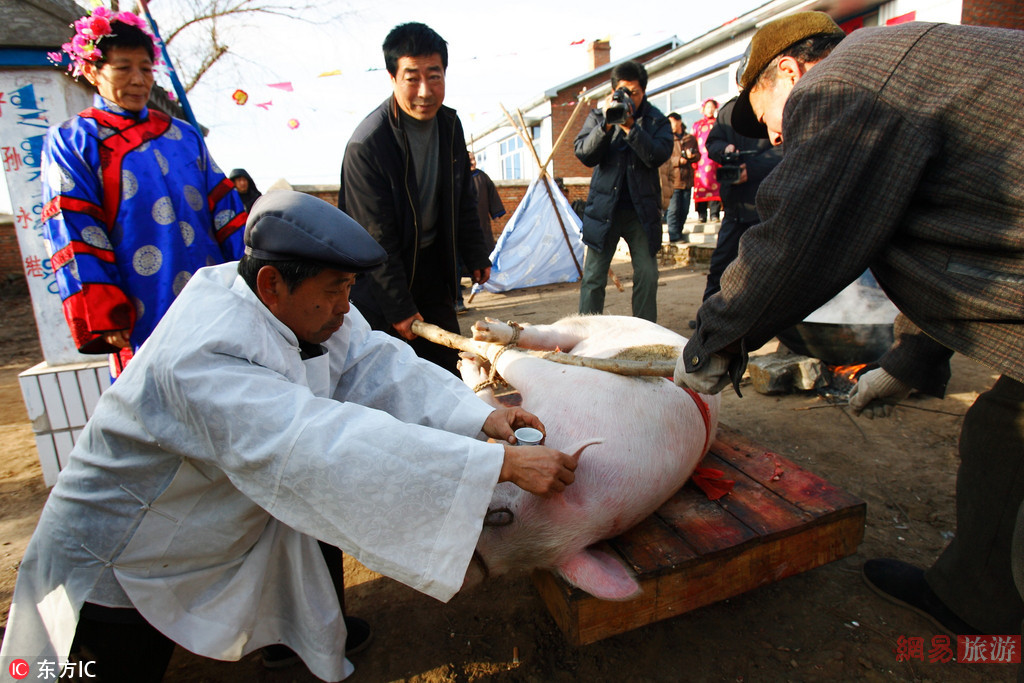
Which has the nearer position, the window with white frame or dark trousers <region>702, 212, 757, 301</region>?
dark trousers <region>702, 212, 757, 301</region>

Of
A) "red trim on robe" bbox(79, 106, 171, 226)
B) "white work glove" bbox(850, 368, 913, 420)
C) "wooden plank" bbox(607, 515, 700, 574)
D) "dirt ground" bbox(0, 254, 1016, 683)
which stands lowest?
"dirt ground" bbox(0, 254, 1016, 683)

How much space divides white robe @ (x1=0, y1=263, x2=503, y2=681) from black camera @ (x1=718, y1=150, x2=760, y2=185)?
134 inches

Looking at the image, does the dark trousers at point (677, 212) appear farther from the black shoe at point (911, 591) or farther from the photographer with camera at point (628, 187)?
the black shoe at point (911, 591)

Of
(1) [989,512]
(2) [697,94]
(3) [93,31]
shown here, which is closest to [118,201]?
(3) [93,31]

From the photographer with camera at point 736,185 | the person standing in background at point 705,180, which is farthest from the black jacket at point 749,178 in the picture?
the person standing in background at point 705,180

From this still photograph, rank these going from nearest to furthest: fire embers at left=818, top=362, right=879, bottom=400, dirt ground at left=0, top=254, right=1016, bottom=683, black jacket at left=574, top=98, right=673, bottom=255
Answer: dirt ground at left=0, top=254, right=1016, bottom=683, fire embers at left=818, top=362, right=879, bottom=400, black jacket at left=574, top=98, right=673, bottom=255

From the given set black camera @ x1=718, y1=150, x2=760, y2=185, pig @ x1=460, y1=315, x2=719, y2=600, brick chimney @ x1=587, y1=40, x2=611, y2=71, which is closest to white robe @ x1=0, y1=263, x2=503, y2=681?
pig @ x1=460, y1=315, x2=719, y2=600

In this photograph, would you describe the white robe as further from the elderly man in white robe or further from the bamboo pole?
the bamboo pole

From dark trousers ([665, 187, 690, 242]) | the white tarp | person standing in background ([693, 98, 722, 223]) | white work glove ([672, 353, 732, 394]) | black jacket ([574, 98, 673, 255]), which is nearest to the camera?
white work glove ([672, 353, 732, 394])

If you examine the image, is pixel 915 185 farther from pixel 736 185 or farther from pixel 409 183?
pixel 736 185

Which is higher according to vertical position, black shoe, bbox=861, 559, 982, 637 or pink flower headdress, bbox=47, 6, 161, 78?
pink flower headdress, bbox=47, 6, 161, 78

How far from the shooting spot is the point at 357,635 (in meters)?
1.78

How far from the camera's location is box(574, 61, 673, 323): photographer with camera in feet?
13.2

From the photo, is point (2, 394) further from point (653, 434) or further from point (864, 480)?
point (864, 480)
